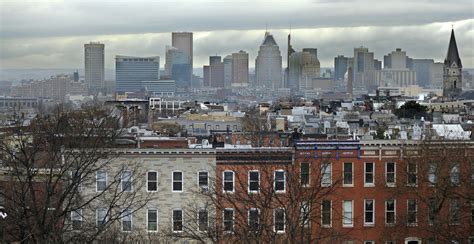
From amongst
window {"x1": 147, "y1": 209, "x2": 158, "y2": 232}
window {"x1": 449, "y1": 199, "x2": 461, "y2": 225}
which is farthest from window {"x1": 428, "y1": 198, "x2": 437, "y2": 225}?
window {"x1": 147, "y1": 209, "x2": 158, "y2": 232}

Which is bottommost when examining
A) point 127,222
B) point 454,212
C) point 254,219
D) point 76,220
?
point 127,222

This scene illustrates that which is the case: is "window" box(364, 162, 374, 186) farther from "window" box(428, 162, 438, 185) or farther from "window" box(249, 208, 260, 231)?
"window" box(249, 208, 260, 231)

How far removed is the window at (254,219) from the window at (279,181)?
2814mm

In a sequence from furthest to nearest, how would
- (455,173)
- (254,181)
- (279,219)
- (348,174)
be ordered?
(348,174)
(254,181)
(455,173)
(279,219)

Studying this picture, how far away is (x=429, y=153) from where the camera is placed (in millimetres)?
47031

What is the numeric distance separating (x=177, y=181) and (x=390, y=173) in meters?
8.80

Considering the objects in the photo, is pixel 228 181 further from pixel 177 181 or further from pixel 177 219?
pixel 177 219

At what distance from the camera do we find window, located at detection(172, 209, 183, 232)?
4753 centimetres

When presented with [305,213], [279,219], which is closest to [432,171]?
[279,219]

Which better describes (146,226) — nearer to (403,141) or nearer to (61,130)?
(61,130)

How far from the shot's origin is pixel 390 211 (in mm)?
48562

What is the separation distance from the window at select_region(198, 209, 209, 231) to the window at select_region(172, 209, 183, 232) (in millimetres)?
1625

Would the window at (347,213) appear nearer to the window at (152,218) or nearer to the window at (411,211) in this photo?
the window at (411,211)

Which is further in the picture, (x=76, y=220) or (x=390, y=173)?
(x=390, y=173)
